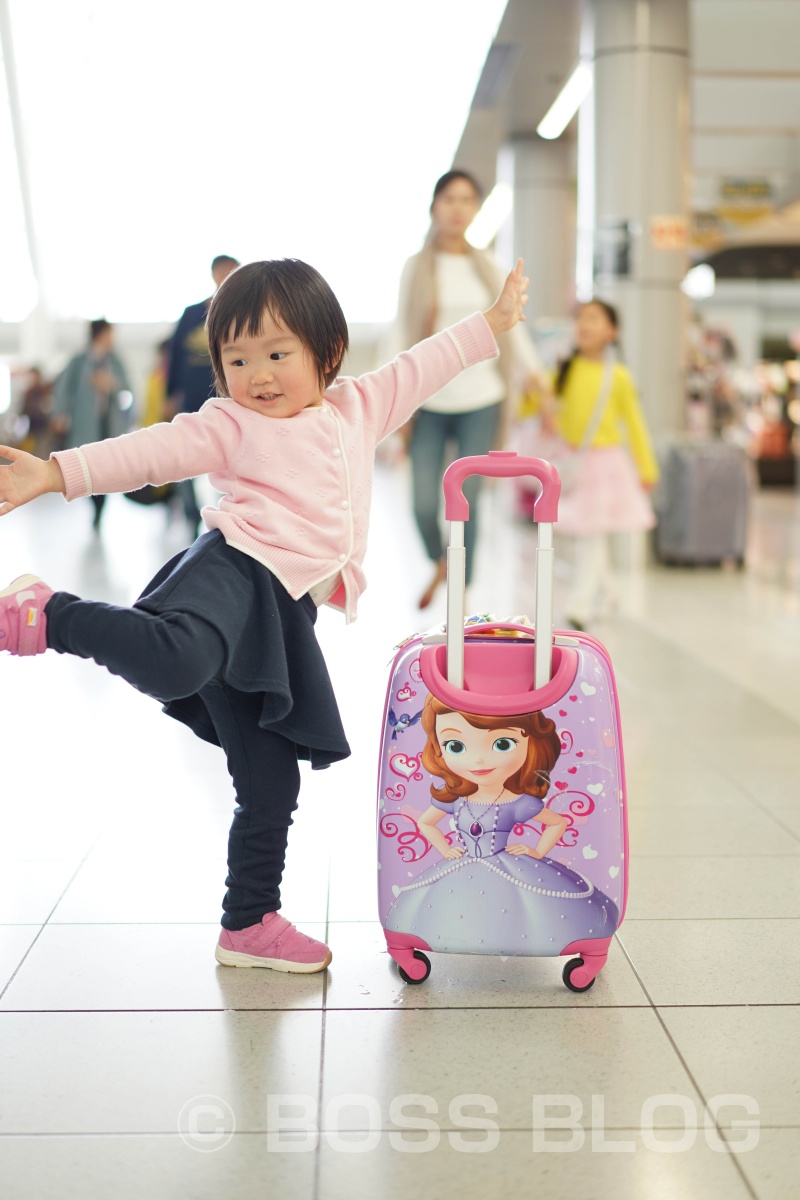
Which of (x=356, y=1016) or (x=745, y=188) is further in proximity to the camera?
(x=745, y=188)

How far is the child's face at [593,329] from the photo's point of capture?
5.77m

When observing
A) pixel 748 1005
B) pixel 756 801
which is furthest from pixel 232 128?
pixel 748 1005

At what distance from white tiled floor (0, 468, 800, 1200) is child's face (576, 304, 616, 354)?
2732mm

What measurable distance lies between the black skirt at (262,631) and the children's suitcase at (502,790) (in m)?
0.12

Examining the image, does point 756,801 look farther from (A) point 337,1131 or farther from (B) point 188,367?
(B) point 188,367

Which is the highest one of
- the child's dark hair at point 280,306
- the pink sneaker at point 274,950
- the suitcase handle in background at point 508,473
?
the child's dark hair at point 280,306

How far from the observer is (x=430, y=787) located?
1918 millimetres

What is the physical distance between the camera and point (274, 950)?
Answer: 2.04 meters

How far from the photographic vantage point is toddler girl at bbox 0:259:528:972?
5.87ft

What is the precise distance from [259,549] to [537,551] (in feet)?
1.39

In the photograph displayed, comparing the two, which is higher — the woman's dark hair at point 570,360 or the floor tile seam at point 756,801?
the woman's dark hair at point 570,360

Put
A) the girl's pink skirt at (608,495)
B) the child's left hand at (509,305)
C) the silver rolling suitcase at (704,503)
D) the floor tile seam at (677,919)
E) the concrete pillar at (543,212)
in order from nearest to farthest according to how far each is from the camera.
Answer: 1. the child's left hand at (509,305)
2. the floor tile seam at (677,919)
3. the girl's pink skirt at (608,495)
4. the silver rolling suitcase at (704,503)
5. the concrete pillar at (543,212)

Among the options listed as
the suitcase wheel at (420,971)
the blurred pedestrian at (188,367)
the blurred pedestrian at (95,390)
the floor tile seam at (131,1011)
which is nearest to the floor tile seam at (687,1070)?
the suitcase wheel at (420,971)

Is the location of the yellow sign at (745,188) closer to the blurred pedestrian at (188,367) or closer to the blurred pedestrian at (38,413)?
the blurred pedestrian at (38,413)
